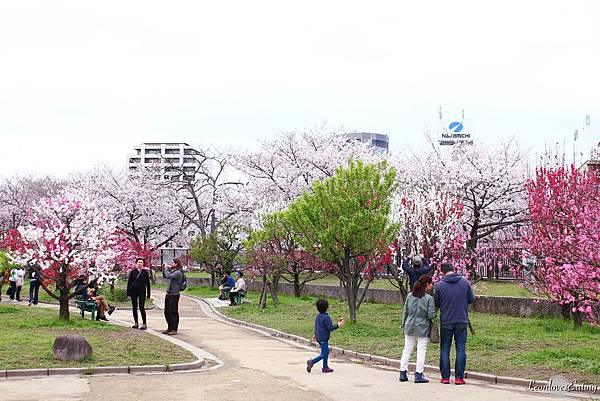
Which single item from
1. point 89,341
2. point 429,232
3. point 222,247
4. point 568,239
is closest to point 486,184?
point 222,247

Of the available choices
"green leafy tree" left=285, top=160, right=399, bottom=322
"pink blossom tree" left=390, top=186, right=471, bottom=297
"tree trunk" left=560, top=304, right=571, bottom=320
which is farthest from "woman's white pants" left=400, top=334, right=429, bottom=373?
"tree trunk" left=560, top=304, right=571, bottom=320

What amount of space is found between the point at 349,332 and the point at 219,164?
34659mm

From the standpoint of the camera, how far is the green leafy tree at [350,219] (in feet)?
62.8

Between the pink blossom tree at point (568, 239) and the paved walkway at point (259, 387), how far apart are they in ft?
9.50

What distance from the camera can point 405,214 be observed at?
22.7m

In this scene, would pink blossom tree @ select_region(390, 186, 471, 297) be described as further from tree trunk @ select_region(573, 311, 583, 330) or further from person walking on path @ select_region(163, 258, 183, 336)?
person walking on path @ select_region(163, 258, 183, 336)

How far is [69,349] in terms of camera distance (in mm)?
11992

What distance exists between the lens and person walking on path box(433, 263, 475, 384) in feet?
35.7

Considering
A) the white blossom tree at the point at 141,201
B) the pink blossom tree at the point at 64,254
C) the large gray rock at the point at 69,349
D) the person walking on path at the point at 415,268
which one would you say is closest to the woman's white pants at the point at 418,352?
the person walking on path at the point at 415,268

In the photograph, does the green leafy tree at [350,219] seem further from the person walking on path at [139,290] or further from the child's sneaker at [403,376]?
the child's sneaker at [403,376]

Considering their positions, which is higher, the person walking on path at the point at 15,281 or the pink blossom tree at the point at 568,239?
the pink blossom tree at the point at 568,239

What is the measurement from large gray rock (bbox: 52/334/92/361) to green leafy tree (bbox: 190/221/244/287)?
25113 millimetres

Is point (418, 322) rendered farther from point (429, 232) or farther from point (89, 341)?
point (429, 232)

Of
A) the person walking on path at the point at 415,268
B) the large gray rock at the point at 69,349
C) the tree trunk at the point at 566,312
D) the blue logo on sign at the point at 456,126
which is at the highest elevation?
the blue logo on sign at the point at 456,126
